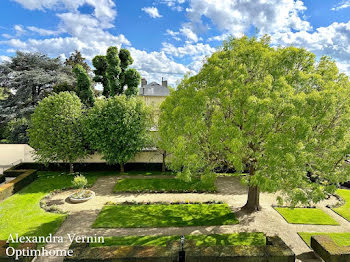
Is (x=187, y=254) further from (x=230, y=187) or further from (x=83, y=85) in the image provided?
(x=83, y=85)

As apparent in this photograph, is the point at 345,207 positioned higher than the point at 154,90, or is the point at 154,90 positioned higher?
the point at 154,90

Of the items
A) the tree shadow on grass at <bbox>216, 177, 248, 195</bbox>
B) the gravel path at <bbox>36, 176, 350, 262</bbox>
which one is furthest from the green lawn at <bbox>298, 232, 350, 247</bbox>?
the tree shadow on grass at <bbox>216, 177, 248, 195</bbox>

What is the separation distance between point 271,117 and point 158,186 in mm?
Result: 12492

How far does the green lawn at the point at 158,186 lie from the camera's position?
1888 cm

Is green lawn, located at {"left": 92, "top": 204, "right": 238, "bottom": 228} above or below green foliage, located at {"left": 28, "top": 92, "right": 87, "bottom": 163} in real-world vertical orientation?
below

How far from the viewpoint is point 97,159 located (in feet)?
81.4

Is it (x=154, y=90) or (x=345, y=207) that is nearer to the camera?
(x=345, y=207)

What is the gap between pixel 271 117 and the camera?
32.9 ft

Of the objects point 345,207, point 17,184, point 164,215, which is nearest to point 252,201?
point 164,215

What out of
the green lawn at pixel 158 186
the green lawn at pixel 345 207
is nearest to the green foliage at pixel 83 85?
the green lawn at pixel 158 186

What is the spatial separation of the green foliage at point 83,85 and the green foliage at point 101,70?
135cm

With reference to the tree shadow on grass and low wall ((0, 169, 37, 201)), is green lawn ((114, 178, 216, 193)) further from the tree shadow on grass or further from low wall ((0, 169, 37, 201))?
low wall ((0, 169, 37, 201))

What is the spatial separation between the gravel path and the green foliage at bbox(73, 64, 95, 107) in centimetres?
1327

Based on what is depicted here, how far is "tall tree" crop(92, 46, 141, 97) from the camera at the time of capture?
26.7m
